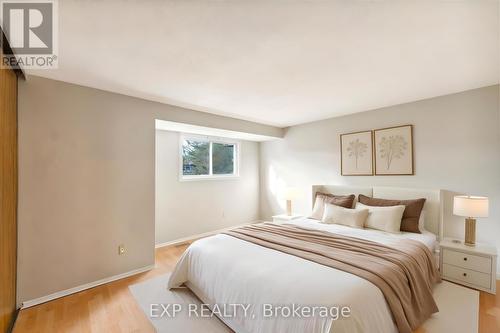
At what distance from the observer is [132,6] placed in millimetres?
1351

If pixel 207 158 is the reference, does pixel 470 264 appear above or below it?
below

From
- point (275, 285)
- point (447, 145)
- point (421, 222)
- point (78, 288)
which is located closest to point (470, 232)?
point (421, 222)

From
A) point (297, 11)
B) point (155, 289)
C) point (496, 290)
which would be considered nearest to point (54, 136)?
point (155, 289)

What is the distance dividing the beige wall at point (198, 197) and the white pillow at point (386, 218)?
2808 millimetres

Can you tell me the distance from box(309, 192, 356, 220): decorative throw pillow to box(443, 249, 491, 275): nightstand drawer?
122cm

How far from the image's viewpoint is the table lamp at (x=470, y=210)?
94.1 inches

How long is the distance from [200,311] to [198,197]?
8.19ft

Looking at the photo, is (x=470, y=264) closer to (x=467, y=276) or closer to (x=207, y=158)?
(x=467, y=276)

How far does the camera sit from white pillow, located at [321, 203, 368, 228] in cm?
301

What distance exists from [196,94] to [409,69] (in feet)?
7.81

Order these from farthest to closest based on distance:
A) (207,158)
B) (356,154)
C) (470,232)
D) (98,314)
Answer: (207,158) < (356,154) < (470,232) < (98,314)

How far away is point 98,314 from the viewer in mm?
2047

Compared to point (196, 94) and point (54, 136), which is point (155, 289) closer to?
point (54, 136)

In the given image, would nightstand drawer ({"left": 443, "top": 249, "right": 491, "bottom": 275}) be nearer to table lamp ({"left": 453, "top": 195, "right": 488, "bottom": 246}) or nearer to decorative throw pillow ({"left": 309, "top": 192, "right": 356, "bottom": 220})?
table lamp ({"left": 453, "top": 195, "right": 488, "bottom": 246})
